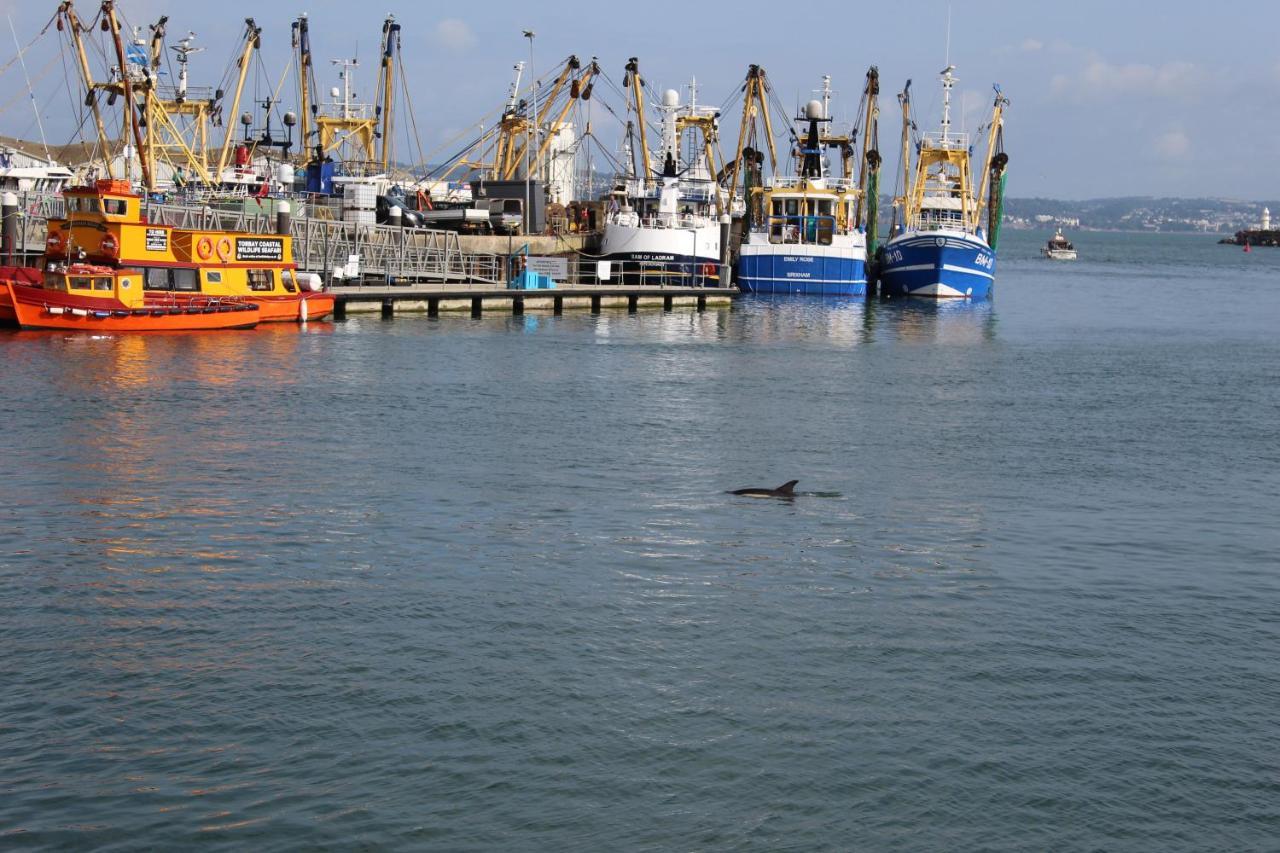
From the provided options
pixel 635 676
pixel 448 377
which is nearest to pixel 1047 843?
pixel 635 676

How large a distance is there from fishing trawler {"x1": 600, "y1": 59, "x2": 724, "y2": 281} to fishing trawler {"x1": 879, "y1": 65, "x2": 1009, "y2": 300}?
41.2 ft

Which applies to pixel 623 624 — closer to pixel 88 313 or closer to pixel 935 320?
pixel 88 313

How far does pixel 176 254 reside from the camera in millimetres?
57281

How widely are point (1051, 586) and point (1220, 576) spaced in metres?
3.04

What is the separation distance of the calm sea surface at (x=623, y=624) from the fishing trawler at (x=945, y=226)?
172 feet

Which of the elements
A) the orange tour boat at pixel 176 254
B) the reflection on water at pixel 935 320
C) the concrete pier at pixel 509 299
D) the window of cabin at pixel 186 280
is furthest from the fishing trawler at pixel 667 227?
the window of cabin at pixel 186 280

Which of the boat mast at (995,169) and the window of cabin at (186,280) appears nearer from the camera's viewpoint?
the window of cabin at (186,280)

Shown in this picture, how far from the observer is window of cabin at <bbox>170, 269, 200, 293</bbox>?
189ft

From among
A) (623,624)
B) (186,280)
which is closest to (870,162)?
(186,280)

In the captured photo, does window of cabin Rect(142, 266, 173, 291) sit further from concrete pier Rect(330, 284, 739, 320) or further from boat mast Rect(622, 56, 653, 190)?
boat mast Rect(622, 56, 653, 190)

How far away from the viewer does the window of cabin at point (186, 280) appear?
57.7 meters

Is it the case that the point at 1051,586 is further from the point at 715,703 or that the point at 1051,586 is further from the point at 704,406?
the point at 704,406

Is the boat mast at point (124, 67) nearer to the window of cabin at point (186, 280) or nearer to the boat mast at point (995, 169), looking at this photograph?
the window of cabin at point (186, 280)

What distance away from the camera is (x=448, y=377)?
48625mm
